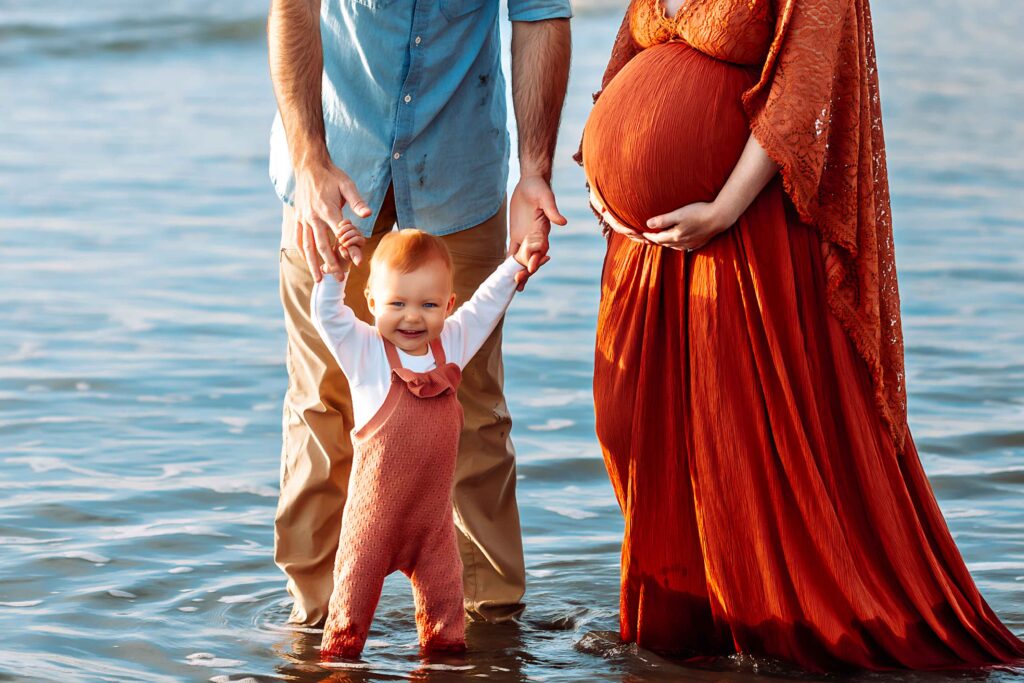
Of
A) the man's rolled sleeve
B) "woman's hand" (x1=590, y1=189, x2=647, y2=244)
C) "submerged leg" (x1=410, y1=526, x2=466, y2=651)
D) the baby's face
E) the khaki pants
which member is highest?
the man's rolled sleeve

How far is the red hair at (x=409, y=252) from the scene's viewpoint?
3.20 metres

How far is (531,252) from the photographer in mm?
3350

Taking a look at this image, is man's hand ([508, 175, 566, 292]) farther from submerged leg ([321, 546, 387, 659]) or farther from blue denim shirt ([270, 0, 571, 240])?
submerged leg ([321, 546, 387, 659])

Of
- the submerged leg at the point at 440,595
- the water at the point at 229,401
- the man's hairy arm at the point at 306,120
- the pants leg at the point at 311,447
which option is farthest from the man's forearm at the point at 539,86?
the water at the point at 229,401

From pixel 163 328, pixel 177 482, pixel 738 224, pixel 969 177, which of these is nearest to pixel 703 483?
pixel 738 224

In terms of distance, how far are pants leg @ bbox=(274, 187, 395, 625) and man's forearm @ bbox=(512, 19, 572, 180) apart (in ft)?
1.16

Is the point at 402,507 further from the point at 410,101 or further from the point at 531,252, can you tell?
the point at 410,101

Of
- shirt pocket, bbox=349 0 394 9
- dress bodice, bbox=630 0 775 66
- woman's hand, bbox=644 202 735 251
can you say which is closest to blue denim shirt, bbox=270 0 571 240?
shirt pocket, bbox=349 0 394 9

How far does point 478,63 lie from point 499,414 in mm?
826

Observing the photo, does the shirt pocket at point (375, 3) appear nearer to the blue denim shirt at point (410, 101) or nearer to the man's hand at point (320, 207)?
the blue denim shirt at point (410, 101)

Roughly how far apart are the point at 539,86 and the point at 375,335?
715 mm

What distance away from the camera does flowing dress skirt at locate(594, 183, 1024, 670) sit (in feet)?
10.7

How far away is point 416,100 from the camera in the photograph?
3.56 m

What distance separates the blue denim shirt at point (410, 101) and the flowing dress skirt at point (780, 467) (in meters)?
0.50
